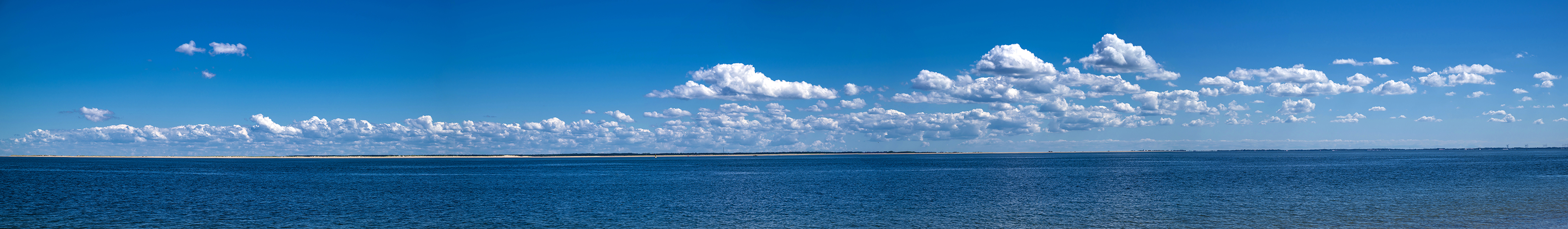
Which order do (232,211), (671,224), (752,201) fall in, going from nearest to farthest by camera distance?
(671,224), (232,211), (752,201)

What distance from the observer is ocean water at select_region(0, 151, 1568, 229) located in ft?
131

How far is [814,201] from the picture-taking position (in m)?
54.1

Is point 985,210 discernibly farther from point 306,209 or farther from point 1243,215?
point 306,209

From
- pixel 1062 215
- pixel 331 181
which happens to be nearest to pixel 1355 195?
pixel 1062 215

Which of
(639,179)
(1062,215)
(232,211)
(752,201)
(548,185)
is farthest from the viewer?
(639,179)

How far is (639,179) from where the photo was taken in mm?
87188

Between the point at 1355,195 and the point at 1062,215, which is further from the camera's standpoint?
the point at 1355,195

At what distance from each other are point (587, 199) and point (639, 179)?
1211 inches

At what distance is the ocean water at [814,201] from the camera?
39.9m

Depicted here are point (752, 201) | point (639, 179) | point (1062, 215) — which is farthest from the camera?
point (639, 179)

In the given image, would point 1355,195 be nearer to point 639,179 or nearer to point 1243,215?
point 1243,215

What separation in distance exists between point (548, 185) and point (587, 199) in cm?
2238

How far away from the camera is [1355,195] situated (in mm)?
55906

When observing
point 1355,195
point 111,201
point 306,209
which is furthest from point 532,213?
point 1355,195
